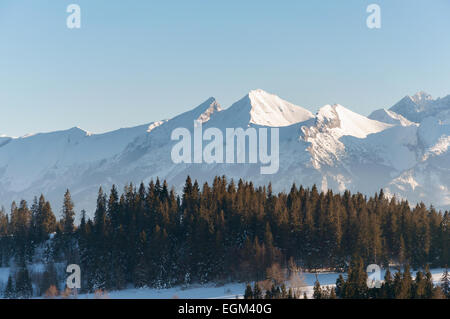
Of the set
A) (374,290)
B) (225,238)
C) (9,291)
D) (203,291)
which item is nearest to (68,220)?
(9,291)

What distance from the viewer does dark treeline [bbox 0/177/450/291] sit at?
140 m

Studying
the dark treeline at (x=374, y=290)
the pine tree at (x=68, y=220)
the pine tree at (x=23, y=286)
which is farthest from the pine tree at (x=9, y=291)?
the dark treeline at (x=374, y=290)

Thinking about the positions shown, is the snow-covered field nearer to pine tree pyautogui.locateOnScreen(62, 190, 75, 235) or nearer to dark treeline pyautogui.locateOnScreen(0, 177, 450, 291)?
dark treeline pyautogui.locateOnScreen(0, 177, 450, 291)

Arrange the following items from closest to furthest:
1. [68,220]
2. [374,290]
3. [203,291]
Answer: [374,290] → [203,291] → [68,220]

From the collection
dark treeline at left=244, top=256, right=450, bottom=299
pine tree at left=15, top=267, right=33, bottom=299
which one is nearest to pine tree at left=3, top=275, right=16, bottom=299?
pine tree at left=15, top=267, right=33, bottom=299

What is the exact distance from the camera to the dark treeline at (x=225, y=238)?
140m

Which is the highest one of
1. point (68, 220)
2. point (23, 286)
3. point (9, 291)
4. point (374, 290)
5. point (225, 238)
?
point (68, 220)

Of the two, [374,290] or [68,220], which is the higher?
[68,220]

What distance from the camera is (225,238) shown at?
5763 inches

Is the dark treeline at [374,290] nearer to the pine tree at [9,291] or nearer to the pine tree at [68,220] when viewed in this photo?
the pine tree at [9,291]

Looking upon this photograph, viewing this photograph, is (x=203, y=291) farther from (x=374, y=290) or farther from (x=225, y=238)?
(x=374, y=290)

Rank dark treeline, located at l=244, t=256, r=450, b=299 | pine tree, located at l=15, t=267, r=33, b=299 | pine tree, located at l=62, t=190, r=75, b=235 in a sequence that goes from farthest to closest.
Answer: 1. pine tree, located at l=62, t=190, r=75, b=235
2. pine tree, located at l=15, t=267, r=33, b=299
3. dark treeline, located at l=244, t=256, r=450, b=299
